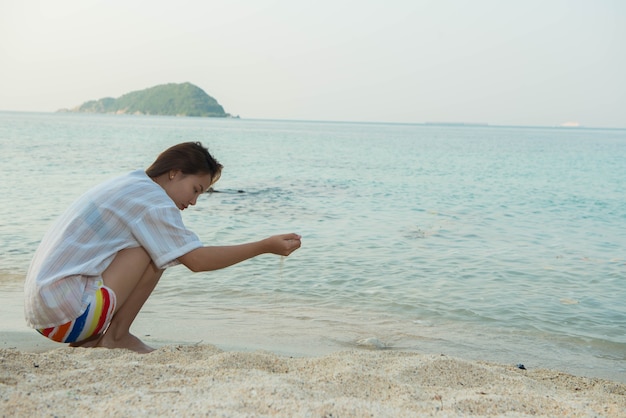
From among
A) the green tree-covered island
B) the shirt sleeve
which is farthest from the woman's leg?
the green tree-covered island

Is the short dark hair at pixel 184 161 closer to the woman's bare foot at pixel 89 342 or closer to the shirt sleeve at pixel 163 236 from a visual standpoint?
the shirt sleeve at pixel 163 236

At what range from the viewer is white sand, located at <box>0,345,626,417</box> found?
7.98ft

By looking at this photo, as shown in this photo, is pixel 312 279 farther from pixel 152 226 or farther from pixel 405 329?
pixel 152 226

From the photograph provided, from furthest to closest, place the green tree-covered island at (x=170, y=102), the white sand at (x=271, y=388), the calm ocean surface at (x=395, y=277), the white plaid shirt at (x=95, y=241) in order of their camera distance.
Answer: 1. the green tree-covered island at (x=170, y=102)
2. the calm ocean surface at (x=395, y=277)
3. the white plaid shirt at (x=95, y=241)
4. the white sand at (x=271, y=388)

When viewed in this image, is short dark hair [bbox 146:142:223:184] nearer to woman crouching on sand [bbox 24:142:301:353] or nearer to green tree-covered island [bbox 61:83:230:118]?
woman crouching on sand [bbox 24:142:301:353]

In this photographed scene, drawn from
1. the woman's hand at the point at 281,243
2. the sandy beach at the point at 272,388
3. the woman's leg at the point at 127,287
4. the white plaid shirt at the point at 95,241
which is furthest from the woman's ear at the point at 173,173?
the sandy beach at the point at 272,388

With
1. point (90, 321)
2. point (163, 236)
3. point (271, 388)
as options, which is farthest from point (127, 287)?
point (271, 388)

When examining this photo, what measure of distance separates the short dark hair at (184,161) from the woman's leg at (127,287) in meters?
0.49

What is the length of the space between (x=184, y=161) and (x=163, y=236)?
487 millimetres

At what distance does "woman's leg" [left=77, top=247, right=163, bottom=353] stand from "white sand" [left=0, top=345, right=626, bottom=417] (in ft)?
0.78

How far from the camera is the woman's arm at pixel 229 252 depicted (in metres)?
3.39

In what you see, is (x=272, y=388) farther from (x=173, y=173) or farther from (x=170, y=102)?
(x=170, y=102)

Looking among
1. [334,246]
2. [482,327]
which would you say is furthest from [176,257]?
[334,246]

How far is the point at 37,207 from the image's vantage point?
35.8ft
